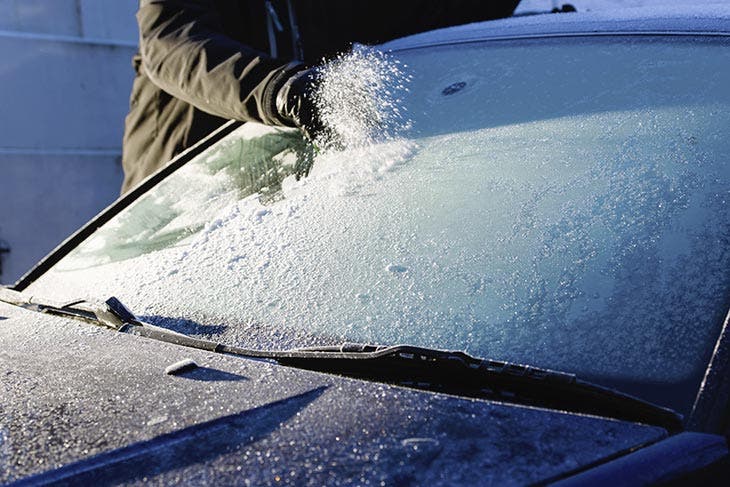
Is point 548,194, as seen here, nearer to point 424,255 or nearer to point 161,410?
point 424,255

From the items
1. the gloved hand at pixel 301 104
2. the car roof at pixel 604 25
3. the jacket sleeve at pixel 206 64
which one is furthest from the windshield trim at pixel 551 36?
the jacket sleeve at pixel 206 64

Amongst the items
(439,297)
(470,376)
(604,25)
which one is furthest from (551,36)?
(470,376)

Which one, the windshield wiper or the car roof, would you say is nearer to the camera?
the windshield wiper

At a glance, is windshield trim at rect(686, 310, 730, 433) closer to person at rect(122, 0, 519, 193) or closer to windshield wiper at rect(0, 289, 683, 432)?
windshield wiper at rect(0, 289, 683, 432)

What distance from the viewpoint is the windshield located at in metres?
1.19

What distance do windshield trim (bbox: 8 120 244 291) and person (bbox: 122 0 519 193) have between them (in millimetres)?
109

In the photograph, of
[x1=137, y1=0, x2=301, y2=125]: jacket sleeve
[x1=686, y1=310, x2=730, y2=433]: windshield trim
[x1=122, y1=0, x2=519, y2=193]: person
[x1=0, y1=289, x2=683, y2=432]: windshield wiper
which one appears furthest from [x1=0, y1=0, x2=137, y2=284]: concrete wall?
[x1=686, y1=310, x2=730, y2=433]: windshield trim

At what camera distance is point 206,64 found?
2.43 meters

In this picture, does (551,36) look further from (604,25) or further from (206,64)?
(206,64)

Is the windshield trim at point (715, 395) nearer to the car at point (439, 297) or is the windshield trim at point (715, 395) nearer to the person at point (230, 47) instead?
the car at point (439, 297)

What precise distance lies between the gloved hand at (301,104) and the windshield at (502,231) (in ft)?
0.17

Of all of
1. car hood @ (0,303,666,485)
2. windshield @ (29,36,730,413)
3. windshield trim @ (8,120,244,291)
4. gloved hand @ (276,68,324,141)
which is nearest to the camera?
car hood @ (0,303,666,485)

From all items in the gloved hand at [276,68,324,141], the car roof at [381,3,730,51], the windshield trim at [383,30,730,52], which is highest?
the car roof at [381,3,730,51]

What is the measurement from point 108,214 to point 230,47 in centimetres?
59
